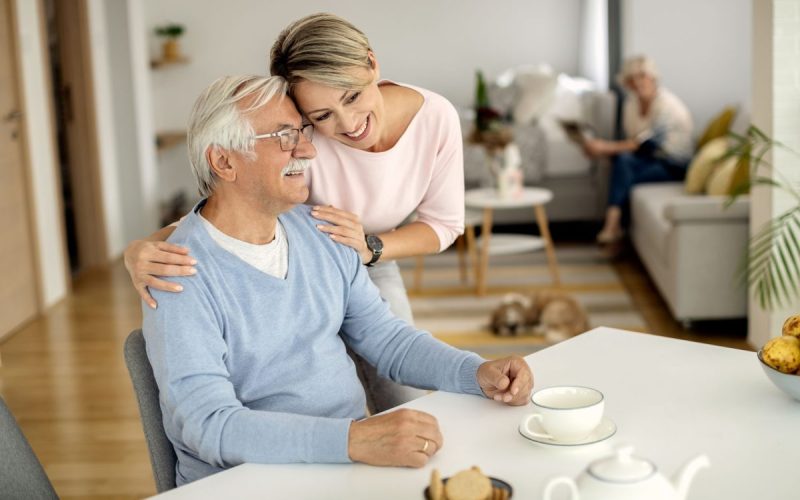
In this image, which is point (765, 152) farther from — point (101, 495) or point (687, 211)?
point (101, 495)

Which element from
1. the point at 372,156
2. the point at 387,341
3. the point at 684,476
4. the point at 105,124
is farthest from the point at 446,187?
the point at 105,124

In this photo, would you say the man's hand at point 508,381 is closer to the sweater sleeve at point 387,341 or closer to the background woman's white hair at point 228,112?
the sweater sleeve at point 387,341

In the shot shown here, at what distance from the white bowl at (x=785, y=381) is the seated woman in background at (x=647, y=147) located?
16.1 ft

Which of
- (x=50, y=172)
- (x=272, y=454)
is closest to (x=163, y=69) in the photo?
(x=50, y=172)

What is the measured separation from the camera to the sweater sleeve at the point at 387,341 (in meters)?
1.94

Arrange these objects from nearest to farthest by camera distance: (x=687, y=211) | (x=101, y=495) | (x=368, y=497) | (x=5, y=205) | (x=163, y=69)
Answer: (x=368, y=497) < (x=101, y=495) < (x=687, y=211) < (x=5, y=205) < (x=163, y=69)

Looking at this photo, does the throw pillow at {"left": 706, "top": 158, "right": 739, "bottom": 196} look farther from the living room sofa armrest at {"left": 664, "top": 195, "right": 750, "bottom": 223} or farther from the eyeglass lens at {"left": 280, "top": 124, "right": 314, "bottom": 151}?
the eyeglass lens at {"left": 280, "top": 124, "right": 314, "bottom": 151}

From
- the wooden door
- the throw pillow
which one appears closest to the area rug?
the throw pillow

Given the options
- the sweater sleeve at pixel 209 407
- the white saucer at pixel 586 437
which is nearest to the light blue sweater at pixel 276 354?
the sweater sleeve at pixel 209 407

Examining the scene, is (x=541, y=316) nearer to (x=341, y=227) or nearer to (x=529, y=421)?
(x=341, y=227)

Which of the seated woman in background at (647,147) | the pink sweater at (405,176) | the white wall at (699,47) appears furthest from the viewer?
the white wall at (699,47)

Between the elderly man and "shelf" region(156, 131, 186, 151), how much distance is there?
6.10 metres

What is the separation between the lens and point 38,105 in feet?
18.6

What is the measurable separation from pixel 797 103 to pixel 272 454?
313cm
